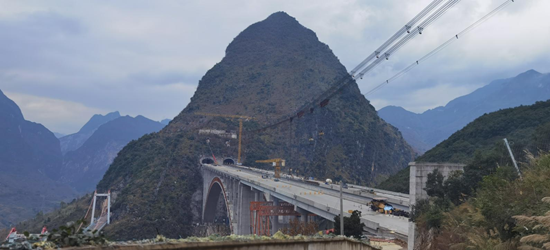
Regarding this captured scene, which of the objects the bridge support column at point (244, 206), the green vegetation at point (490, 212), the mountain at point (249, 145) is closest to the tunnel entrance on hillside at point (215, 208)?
the mountain at point (249, 145)

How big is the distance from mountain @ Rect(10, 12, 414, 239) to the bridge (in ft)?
28.5

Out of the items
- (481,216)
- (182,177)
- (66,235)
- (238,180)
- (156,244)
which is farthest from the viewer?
(182,177)

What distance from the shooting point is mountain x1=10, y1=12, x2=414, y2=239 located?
333 ft

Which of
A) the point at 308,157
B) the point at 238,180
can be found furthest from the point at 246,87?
the point at 238,180

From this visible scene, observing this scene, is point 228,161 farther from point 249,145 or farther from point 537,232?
point 537,232

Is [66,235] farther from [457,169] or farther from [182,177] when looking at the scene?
[182,177]

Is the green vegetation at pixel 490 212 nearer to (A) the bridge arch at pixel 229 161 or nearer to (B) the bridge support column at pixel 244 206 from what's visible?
(B) the bridge support column at pixel 244 206

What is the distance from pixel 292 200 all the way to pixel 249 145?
315 feet

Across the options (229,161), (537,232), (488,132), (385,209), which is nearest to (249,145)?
(229,161)

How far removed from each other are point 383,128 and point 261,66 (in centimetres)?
7130

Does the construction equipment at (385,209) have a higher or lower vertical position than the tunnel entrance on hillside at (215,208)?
higher

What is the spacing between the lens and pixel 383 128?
15662 centimetres

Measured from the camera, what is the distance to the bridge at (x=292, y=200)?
31.8 meters

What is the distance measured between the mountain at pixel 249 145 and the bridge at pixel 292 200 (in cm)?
870
